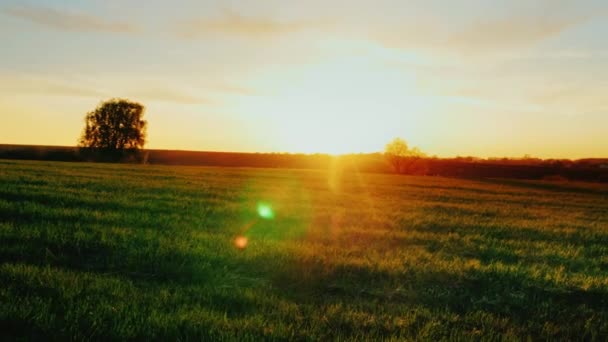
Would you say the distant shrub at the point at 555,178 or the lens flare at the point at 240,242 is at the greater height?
the lens flare at the point at 240,242

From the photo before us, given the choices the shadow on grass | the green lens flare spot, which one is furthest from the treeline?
the green lens flare spot

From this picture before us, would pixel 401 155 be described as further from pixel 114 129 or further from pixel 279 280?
pixel 279 280

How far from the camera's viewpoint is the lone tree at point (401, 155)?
84.8 metres

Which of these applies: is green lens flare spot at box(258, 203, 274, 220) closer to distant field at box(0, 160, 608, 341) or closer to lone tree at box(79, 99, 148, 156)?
distant field at box(0, 160, 608, 341)

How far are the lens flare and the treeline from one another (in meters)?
66.7

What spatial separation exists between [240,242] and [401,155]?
79.8 meters

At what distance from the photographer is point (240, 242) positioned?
9.27 metres

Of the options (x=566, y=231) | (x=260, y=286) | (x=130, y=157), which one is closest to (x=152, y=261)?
(x=260, y=286)

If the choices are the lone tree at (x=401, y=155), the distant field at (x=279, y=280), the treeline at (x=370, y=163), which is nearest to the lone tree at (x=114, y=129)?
the treeline at (x=370, y=163)

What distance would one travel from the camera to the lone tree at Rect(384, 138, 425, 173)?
8475 centimetres

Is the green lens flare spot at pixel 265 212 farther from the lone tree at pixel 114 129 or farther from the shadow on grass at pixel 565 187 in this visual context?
the lone tree at pixel 114 129

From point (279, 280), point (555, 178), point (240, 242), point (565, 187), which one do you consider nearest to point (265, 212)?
point (240, 242)

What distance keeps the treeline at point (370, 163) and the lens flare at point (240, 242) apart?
2626 inches

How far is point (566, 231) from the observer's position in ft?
46.3
